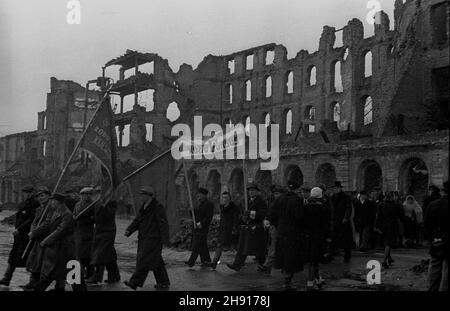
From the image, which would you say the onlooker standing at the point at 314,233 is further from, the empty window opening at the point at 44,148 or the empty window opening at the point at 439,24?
the empty window opening at the point at 44,148

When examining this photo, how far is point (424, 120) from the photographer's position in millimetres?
26797

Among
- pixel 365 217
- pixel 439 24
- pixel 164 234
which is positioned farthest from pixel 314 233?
pixel 439 24

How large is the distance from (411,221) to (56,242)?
10.9 m

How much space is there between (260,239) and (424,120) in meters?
18.4

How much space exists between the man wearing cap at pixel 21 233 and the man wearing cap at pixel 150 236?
1.87 metres

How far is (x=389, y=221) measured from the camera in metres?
11.0

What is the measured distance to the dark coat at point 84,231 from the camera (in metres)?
9.27

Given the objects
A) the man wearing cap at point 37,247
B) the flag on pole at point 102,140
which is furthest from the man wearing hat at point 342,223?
the man wearing cap at point 37,247

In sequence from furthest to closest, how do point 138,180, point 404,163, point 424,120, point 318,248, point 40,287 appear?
point 424,120 < point 404,163 < point 138,180 < point 318,248 < point 40,287

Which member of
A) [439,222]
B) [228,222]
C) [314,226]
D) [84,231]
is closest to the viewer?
[439,222]

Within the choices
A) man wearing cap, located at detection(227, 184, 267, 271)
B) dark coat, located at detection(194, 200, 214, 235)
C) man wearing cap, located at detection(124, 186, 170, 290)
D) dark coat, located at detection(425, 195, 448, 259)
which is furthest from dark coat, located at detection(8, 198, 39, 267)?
dark coat, located at detection(425, 195, 448, 259)

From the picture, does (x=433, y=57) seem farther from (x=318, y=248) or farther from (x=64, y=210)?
(x=64, y=210)

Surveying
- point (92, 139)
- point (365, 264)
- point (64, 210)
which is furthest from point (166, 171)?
point (365, 264)

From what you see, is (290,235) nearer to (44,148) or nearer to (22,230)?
(22,230)
